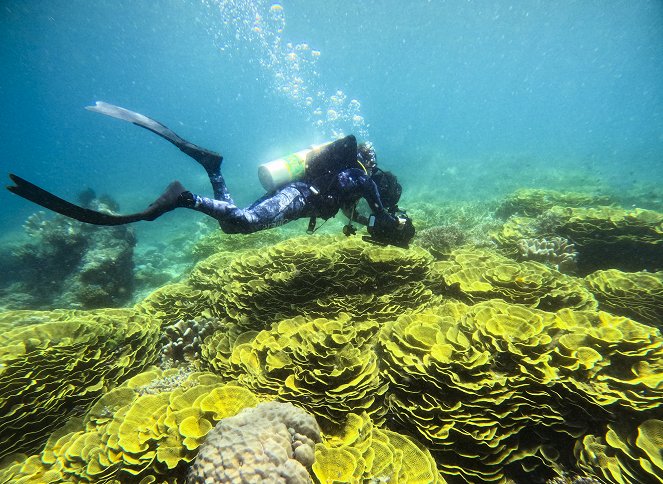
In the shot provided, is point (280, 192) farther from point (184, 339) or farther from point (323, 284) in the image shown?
point (184, 339)

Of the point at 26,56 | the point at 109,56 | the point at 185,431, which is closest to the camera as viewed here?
the point at 185,431

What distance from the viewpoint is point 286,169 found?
527cm

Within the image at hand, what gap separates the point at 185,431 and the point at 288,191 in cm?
371

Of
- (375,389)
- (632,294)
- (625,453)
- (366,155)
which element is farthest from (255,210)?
(632,294)

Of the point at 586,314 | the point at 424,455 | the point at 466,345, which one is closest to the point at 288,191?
the point at 466,345

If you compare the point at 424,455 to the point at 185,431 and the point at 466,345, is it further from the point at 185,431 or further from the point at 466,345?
the point at 185,431

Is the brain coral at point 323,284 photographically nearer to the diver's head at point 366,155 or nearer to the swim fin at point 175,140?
the diver's head at point 366,155

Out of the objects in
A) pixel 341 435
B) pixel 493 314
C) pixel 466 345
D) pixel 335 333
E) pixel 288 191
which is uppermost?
pixel 288 191

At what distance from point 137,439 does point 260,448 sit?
4.95ft

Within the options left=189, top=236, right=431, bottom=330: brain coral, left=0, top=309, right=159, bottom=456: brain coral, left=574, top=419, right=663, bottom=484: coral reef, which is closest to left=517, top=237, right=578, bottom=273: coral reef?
left=189, top=236, right=431, bottom=330: brain coral

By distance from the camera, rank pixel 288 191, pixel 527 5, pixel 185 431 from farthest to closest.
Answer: pixel 527 5, pixel 288 191, pixel 185 431

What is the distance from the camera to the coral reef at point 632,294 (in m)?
4.72

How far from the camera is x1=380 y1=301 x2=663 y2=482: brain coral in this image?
9.52 feet

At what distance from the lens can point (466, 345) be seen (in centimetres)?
330
